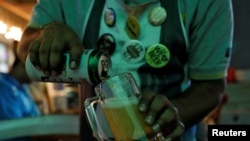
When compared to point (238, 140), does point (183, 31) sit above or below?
above

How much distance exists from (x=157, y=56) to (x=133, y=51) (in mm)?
26

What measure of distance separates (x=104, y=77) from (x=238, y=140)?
21 cm

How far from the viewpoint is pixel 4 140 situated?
2.72 feet

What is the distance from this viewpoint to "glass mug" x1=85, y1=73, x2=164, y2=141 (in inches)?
16.3

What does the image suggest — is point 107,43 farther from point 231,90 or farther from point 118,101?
point 231,90

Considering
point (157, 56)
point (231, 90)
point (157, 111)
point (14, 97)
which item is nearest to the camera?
point (157, 111)

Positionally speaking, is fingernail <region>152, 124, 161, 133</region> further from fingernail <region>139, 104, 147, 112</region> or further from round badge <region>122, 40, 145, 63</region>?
round badge <region>122, 40, 145, 63</region>

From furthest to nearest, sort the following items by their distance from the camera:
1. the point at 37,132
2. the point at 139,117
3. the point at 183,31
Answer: the point at 37,132 → the point at 183,31 → the point at 139,117

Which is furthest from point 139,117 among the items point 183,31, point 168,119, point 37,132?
point 37,132

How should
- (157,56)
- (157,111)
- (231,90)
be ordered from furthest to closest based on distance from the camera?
(231,90) → (157,56) → (157,111)

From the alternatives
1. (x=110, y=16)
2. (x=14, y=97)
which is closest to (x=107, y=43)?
(x=110, y=16)

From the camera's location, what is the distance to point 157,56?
54 cm

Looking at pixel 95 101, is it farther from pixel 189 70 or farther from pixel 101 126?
pixel 189 70

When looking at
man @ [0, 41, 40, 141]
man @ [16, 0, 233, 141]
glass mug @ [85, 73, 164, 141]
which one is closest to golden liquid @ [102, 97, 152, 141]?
glass mug @ [85, 73, 164, 141]
